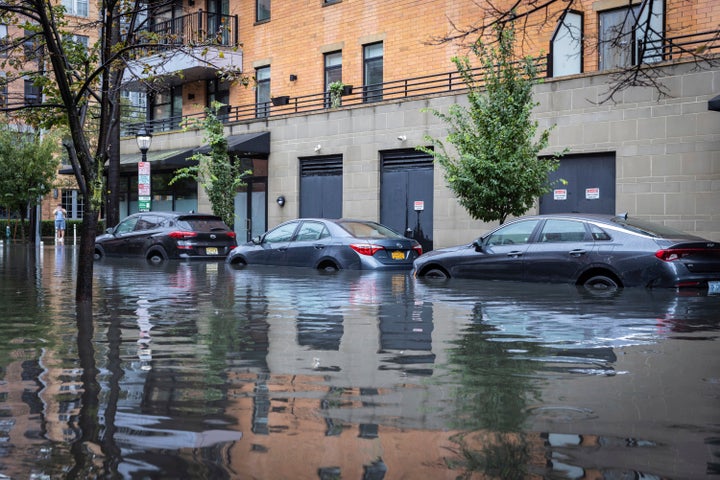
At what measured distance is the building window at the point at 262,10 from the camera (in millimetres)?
35031

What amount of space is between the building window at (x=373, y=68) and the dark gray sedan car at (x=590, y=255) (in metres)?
14.4

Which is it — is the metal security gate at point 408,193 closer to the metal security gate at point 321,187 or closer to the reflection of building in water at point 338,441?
the metal security gate at point 321,187

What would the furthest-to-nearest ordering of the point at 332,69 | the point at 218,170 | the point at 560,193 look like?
the point at 332,69 → the point at 218,170 → the point at 560,193

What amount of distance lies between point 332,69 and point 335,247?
551 inches

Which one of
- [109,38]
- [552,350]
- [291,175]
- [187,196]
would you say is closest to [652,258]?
[552,350]

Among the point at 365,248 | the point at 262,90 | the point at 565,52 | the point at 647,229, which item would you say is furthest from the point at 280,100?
the point at 647,229

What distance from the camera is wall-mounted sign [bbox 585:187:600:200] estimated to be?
2330 cm

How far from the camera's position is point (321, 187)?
102 feet

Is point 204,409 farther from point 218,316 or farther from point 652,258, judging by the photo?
point 652,258

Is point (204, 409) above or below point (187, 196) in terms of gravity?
below

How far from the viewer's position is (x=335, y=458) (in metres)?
4.50

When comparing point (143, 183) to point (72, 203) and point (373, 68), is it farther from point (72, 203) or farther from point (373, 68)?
point (72, 203)

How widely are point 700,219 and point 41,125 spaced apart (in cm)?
1422

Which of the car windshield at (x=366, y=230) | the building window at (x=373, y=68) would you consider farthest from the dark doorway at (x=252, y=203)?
the car windshield at (x=366, y=230)
